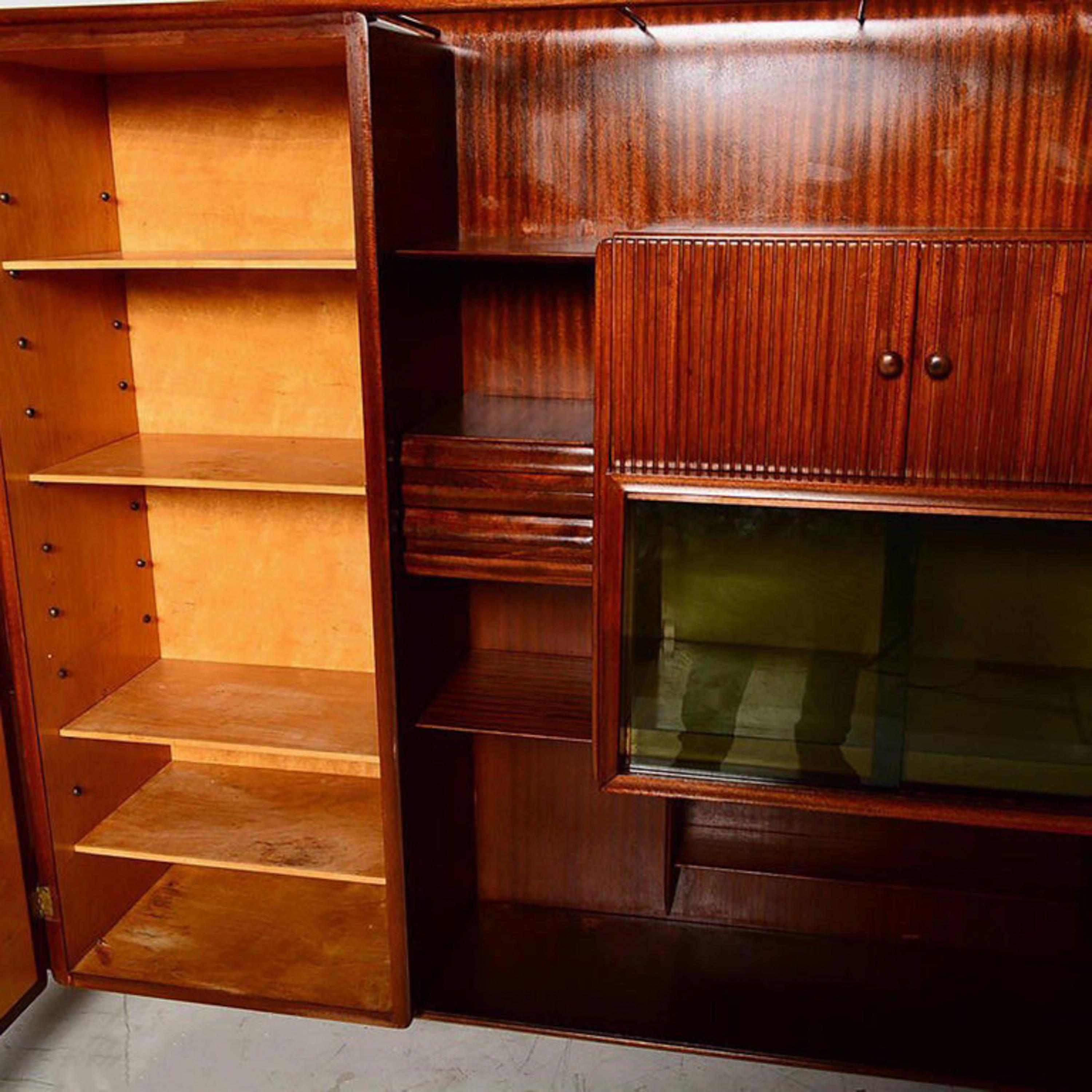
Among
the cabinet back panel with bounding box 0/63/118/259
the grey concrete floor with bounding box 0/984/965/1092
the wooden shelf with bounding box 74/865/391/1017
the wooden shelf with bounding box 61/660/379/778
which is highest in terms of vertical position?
the cabinet back panel with bounding box 0/63/118/259

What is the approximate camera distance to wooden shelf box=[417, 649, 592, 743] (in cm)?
206

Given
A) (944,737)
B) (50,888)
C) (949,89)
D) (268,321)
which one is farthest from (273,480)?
(949,89)

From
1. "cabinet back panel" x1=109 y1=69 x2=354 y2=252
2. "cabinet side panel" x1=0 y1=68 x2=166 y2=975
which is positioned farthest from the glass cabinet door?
"cabinet side panel" x1=0 y1=68 x2=166 y2=975

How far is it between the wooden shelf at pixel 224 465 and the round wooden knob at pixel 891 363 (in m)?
0.80

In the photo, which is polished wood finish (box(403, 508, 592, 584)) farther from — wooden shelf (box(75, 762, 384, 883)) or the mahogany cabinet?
wooden shelf (box(75, 762, 384, 883))

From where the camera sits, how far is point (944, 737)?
1.78m

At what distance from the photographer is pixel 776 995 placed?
7.29 feet

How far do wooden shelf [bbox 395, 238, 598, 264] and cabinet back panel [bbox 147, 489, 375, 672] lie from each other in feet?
1.84

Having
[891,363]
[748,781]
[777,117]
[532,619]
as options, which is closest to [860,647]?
[748,781]

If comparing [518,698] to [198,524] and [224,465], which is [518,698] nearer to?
[224,465]

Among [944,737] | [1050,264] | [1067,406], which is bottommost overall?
[944,737]

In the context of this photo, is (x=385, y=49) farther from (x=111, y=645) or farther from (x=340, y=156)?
(x=111, y=645)

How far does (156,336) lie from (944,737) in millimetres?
1572

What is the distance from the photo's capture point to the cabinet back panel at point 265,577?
238 centimetres
